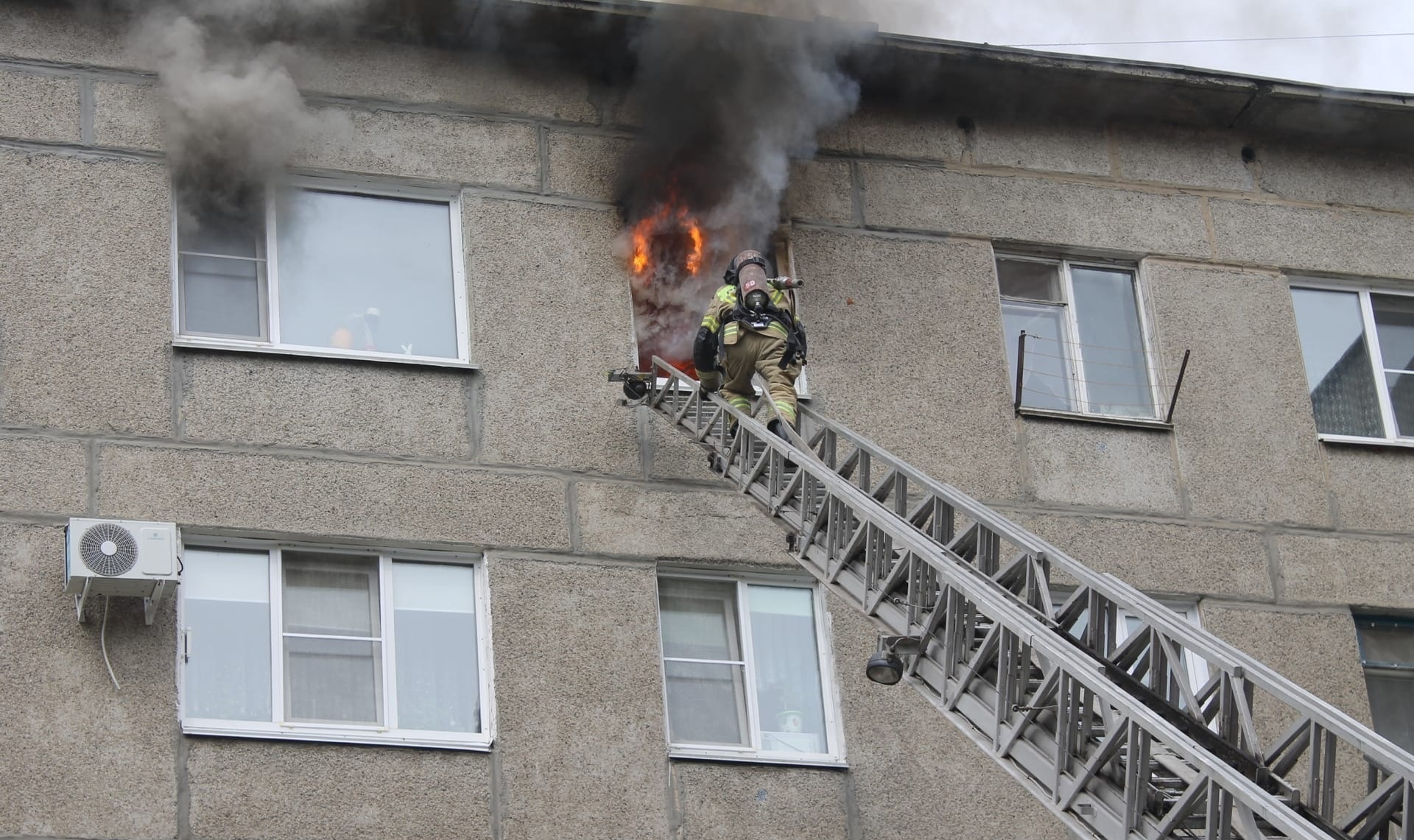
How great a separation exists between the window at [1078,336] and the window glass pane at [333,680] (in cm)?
500

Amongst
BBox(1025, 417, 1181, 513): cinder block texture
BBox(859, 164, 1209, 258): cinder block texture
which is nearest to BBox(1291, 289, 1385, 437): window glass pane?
BBox(859, 164, 1209, 258): cinder block texture

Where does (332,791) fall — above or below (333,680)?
below

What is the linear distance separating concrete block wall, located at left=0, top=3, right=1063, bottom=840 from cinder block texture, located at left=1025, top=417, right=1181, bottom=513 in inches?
14.0

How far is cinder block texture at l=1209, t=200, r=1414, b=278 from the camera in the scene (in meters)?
15.7

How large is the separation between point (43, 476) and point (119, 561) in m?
0.92

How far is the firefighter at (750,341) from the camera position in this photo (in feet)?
42.1

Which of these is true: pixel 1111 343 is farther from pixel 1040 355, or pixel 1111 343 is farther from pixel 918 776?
pixel 918 776

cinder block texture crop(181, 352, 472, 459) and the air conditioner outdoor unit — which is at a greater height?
cinder block texture crop(181, 352, 472, 459)

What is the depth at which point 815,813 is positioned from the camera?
1242 centimetres

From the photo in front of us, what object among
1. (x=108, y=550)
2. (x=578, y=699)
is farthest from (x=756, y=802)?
(x=108, y=550)

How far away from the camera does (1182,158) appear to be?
15914mm

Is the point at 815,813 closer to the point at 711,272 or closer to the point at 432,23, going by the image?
the point at 711,272

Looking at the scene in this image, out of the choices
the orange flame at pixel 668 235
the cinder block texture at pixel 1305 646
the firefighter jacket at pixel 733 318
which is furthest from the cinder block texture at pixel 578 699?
the cinder block texture at pixel 1305 646

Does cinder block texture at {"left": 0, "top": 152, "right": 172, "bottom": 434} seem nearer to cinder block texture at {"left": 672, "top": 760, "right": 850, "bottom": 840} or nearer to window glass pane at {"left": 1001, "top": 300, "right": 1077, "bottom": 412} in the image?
cinder block texture at {"left": 672, "top": 760, "right": 850, "bottom": 840}
